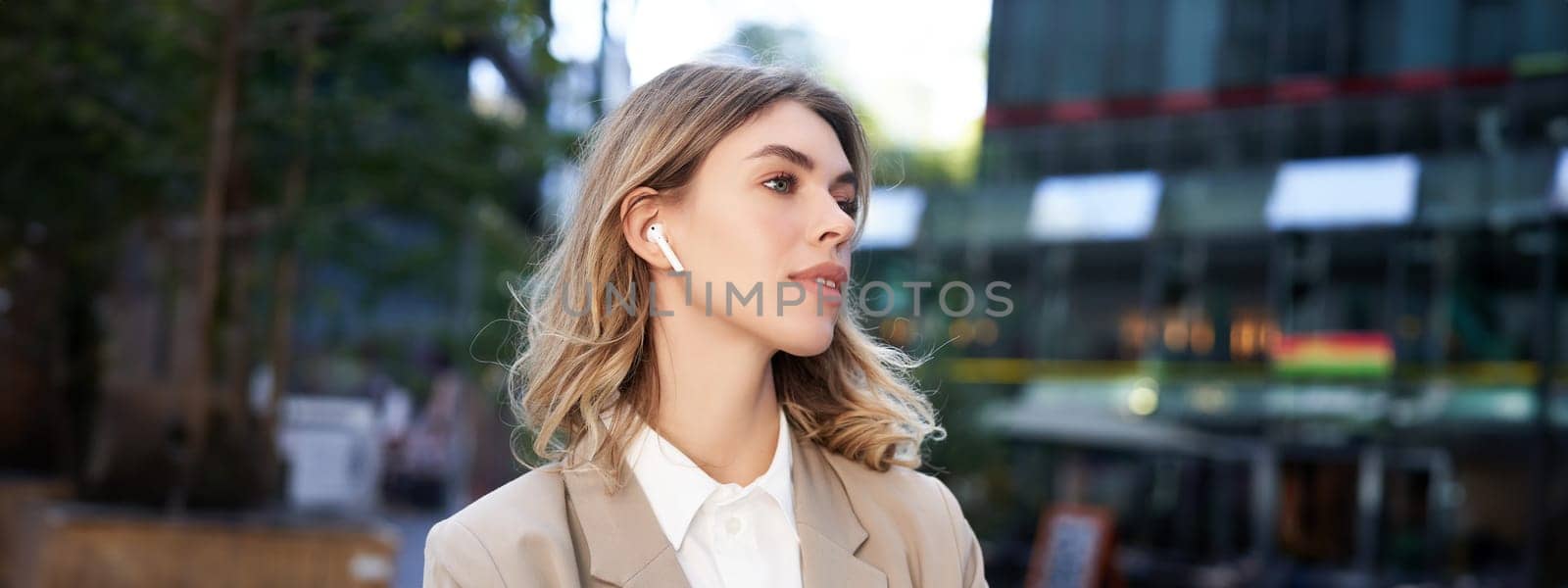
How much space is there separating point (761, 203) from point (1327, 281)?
1656 centimetres

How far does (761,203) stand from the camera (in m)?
2.03

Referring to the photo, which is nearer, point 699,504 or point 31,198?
point 699,504

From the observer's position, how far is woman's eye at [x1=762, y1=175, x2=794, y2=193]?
2.06 m

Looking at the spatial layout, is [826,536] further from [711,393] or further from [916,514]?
[711,393]

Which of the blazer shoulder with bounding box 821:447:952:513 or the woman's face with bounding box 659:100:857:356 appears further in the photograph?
the blazer shoulder with bounding box 821:447:952:513

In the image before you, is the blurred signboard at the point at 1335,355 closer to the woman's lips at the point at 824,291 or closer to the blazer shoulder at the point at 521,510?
the woman's lips at the point at 824,291

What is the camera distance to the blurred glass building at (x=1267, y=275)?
1587 centimetres

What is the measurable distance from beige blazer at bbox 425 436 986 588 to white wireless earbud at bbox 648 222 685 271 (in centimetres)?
32

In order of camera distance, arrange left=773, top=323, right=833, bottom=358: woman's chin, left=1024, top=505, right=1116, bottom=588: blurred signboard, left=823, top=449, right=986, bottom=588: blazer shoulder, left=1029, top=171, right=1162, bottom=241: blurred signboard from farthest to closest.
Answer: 1. left=1029, top=171, right=1162, bottom=241: blurred signboard
2. left=1024, top=505, right=1116, bottom=588: blurred signboard
3. left=823, top=449, right=986, bottom=588: blazer shoulder
4. left=773, top=323, right=833, bottom=358: woman's chin

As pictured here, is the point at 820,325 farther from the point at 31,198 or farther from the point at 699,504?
the point at 31,198

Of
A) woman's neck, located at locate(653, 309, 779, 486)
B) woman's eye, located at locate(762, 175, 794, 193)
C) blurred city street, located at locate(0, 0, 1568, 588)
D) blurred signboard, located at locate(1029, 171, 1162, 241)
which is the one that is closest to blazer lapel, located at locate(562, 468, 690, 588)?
woman's neck, located at locate(653, 309, 779, 486)

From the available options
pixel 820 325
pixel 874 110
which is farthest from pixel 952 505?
pixel 874 110

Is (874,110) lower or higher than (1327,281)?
higher

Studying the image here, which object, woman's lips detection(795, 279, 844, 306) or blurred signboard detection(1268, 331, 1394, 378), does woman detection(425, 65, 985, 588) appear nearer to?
woman's lips detection(795, 279, 844, 306)
